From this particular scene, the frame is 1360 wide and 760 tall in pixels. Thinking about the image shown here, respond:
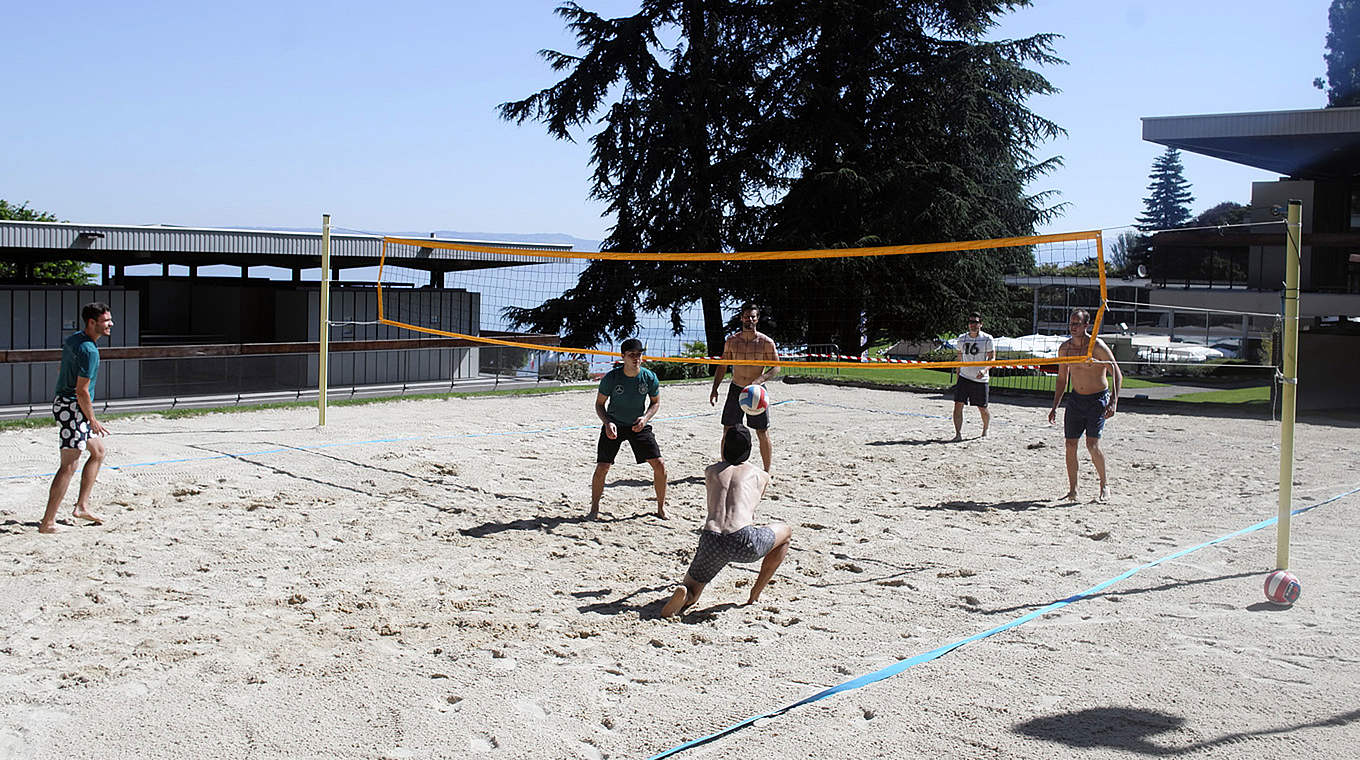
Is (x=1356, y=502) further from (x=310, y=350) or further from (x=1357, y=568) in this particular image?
(x=310, y=350)

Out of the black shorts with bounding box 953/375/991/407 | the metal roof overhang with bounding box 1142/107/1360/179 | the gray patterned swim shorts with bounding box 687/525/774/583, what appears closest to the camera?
the gray patterned swim shorts with bounding box 687/525/774/583

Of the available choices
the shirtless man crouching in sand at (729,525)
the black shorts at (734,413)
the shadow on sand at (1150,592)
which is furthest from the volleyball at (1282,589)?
the black shorts at (734,413)

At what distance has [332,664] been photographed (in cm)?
478

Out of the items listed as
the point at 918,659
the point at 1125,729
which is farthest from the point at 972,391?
the point at 1125,729

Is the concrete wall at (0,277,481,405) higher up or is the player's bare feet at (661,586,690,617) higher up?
the concrete wall at (0,277,481,405)

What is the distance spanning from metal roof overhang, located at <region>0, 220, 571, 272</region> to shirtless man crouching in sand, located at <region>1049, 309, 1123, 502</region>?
6.35 metres

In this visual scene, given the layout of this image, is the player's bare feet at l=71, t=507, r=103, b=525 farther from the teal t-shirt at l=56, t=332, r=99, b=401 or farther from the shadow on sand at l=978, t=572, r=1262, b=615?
the shadow on sand at l=978, t=572, r=1262, b=615

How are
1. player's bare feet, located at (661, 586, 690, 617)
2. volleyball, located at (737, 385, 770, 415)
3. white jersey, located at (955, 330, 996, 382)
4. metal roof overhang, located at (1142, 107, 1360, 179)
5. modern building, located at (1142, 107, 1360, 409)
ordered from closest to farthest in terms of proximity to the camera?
1. player's bare feet, located at (661, 586, 690, 617)
2. volleyball, located at (737, 385, 770, 415)
3. white jersey, located at (955, 330, 996, 382)
4. metal roof overhang, located at (1142, 107, 1360, 179)
5. modern building, located at (1142, 107, 1360, 409)

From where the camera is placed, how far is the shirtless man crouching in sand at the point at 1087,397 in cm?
861

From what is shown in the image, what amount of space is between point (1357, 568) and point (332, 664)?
588 cm

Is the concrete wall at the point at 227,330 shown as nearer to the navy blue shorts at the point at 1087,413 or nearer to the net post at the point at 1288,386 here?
the navy blue shorts at the point at 1087,413

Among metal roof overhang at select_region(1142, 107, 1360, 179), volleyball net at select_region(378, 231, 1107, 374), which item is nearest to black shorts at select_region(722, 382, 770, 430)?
volleyball net at select_region(378, 231, 1107, 374)

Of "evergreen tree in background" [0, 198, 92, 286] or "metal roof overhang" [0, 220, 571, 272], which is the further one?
"evergreen tree in background" [0, 198, 92, 286]

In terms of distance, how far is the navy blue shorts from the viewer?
8.66m
